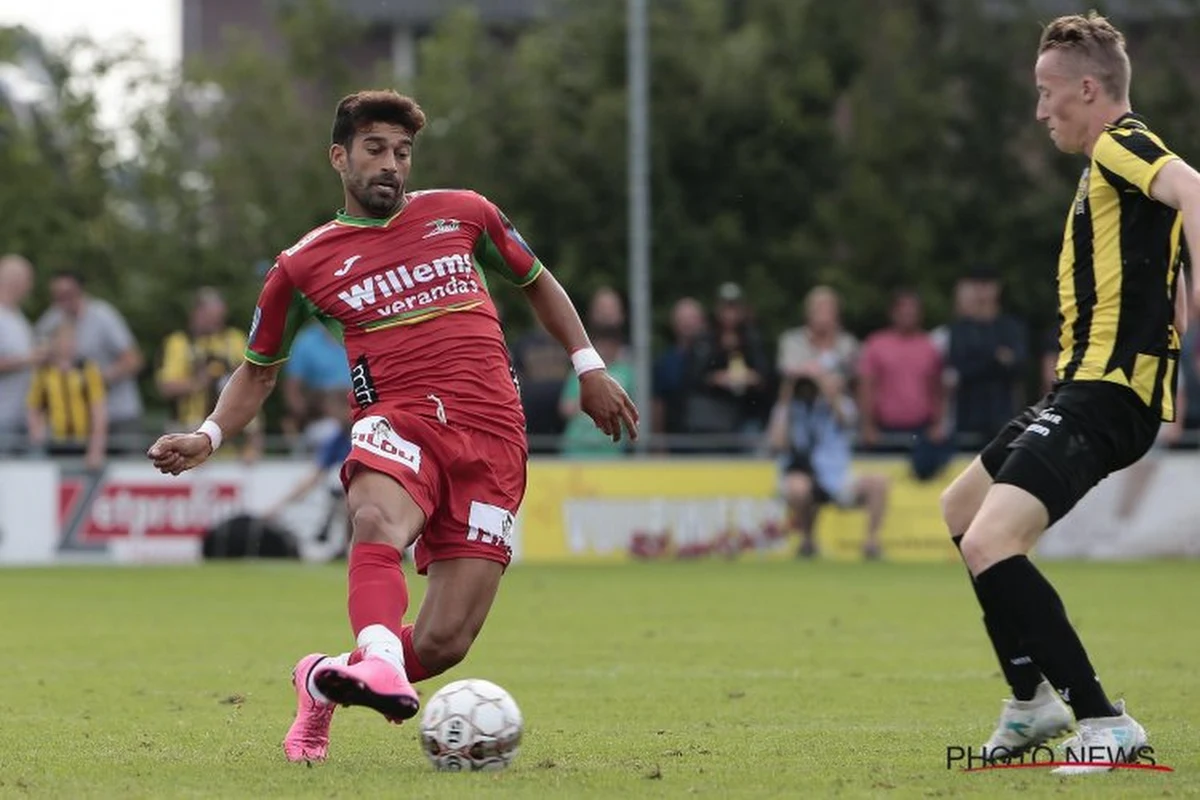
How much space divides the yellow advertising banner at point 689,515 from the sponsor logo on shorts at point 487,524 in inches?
534

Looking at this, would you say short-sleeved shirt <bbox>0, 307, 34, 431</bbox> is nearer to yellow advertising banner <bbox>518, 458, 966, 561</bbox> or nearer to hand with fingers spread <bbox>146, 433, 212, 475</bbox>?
yellow advertising banner <bbox>518, 458, 966, 561</bbox>

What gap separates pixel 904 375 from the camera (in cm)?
2134

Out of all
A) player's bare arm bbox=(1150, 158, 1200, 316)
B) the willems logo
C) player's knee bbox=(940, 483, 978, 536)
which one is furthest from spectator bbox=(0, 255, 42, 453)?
player's bare arm bbox=(1150, 158, 1200, 316)

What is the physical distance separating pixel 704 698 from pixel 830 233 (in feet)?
54.1

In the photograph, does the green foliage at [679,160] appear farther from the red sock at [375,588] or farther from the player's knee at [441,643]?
the red sock at [375,588]

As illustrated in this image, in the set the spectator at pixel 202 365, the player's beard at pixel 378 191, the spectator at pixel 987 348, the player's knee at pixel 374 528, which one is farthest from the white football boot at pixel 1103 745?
the spectator at pixel 202 365

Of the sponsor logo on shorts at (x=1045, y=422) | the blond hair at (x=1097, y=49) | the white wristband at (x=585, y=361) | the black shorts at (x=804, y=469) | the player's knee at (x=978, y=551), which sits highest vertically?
the blond hair at (x=1097, y=49)

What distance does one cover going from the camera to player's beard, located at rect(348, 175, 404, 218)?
312 inches

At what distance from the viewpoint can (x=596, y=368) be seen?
26.9 feet

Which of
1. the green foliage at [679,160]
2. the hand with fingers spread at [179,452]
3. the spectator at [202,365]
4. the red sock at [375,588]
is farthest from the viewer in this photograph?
the green foliage at [679,160]

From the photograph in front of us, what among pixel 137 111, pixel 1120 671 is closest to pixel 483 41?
pixel 137 111

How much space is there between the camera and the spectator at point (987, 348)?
68.4 ft

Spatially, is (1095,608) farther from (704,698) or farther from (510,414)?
(510,414)

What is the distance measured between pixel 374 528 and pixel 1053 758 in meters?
2.33
